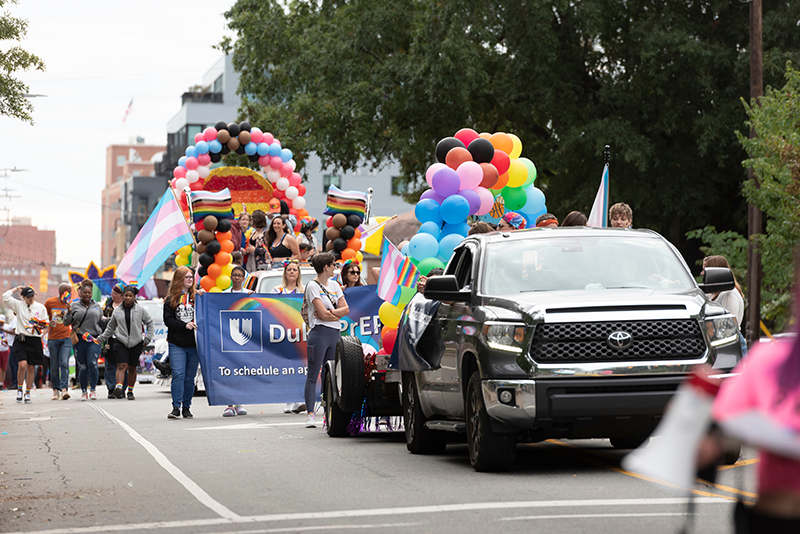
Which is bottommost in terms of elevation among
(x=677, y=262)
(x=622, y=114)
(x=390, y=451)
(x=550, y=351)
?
(x=390, y=451)

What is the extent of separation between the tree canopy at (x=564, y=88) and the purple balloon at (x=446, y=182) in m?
14.5

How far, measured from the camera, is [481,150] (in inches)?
605

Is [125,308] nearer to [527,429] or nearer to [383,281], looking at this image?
[383,281]

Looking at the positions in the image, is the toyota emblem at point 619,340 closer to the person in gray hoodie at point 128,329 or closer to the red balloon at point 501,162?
the red balloon at point 501,162

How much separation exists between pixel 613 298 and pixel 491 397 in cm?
111

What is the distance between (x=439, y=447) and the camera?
10.8m

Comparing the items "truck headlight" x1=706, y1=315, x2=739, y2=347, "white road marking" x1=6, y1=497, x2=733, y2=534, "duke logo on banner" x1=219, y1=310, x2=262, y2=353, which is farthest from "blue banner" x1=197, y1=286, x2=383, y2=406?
"white road marking" x1=6, y1=497, x2=733, y2=534

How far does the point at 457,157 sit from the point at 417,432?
17.2 ft

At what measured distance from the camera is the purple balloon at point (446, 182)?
1458 cm

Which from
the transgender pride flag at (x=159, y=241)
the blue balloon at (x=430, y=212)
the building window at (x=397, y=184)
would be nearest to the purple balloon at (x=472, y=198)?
the blue balloon at (x=430, y=212)

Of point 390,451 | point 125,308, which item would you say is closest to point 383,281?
point 390,451

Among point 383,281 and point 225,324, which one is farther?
point 225,324

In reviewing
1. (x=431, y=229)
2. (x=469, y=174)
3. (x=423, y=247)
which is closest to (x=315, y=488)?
(x=423, y=247)

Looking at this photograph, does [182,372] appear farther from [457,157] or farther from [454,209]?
[457,157]
